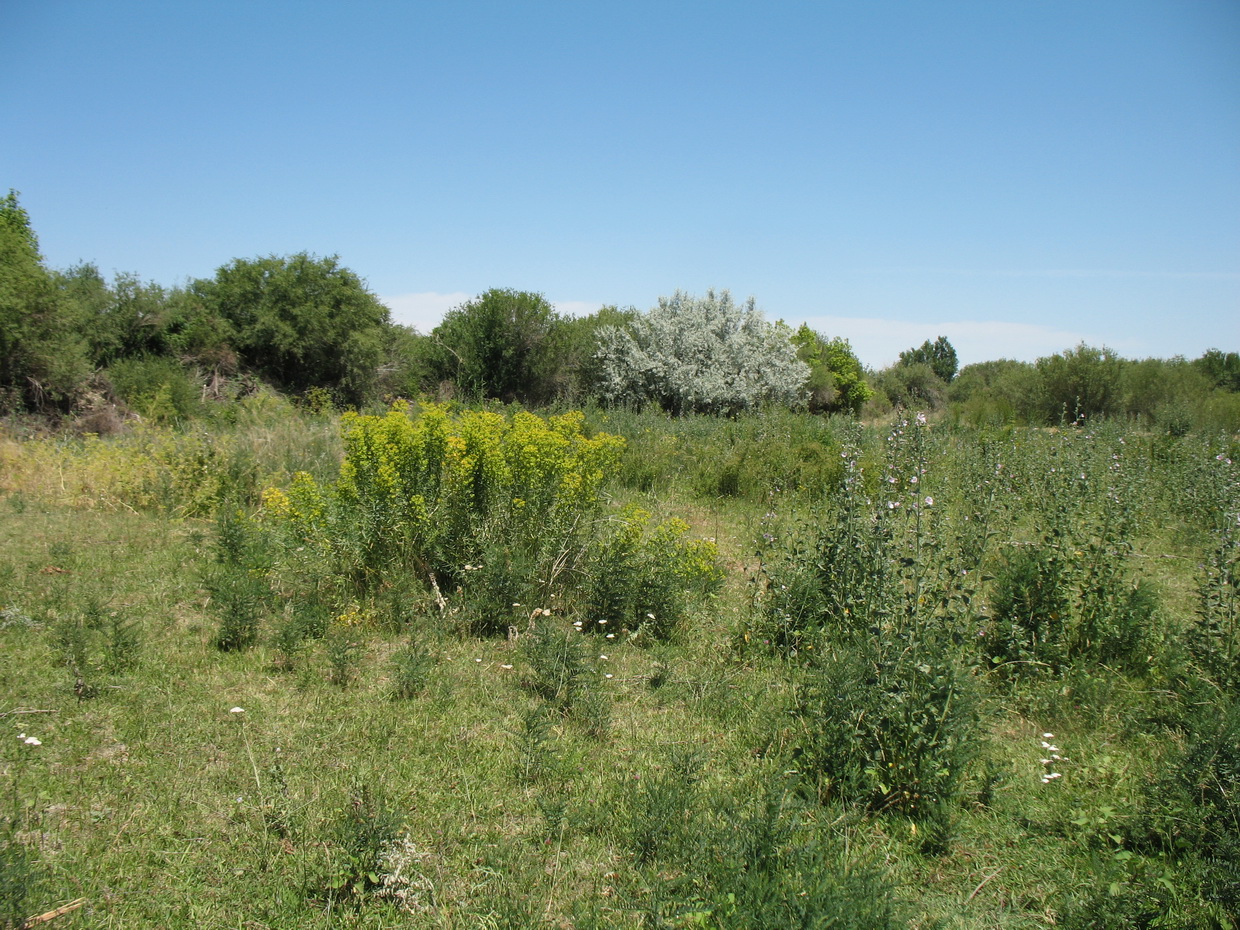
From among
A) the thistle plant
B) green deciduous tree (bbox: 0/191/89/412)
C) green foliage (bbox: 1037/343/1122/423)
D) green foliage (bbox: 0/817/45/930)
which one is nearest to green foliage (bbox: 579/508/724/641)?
the thistle plant

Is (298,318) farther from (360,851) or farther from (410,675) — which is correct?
(360,851)

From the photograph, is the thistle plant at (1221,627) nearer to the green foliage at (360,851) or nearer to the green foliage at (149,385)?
the green foliage at (360,851)

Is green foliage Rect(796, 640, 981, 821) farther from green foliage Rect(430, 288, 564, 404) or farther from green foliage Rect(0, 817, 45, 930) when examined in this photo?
green foliage Rect(430, 288, 564, 404)

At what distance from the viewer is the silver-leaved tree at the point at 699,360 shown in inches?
787

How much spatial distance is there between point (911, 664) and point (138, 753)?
3.38 metres

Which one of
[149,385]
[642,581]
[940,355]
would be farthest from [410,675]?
[940,355]

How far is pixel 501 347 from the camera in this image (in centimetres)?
2006

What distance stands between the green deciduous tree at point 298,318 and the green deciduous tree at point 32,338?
5189 millimetres

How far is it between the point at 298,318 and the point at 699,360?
11143 mm

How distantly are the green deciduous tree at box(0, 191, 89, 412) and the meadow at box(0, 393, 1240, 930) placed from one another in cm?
883

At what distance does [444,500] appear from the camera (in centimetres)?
503

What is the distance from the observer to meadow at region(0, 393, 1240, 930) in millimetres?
2406

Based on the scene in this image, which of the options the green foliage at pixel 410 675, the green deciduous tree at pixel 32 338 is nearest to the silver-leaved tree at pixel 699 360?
the green deciduous tree at pixel 32 338

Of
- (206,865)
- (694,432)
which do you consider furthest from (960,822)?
(694,432)
